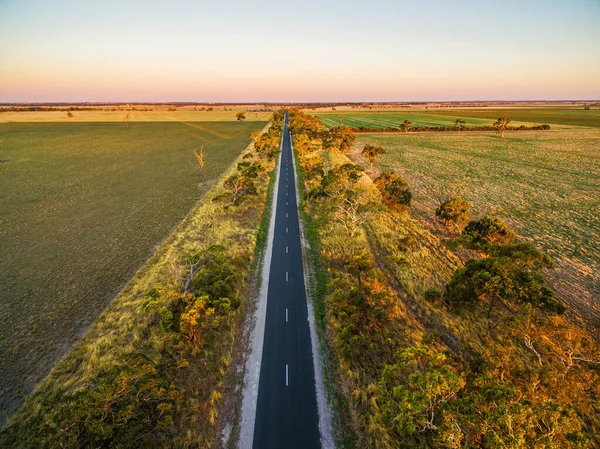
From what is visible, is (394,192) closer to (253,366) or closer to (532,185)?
(253,366)

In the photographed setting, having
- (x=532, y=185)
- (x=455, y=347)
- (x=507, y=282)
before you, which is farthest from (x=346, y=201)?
(x=532, y=185)

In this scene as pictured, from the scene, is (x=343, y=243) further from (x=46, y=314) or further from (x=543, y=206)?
(x=543, y=206)

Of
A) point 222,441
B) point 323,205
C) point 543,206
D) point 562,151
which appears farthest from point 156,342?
point 562,151

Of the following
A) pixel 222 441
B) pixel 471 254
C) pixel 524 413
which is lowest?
pixel 222 441

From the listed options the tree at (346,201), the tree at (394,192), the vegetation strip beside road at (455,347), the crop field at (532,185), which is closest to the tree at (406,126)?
the crop field at (532,185)

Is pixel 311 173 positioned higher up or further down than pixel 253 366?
higher up

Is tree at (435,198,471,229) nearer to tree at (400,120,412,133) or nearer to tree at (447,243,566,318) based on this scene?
tree at (447,243,566,318)
